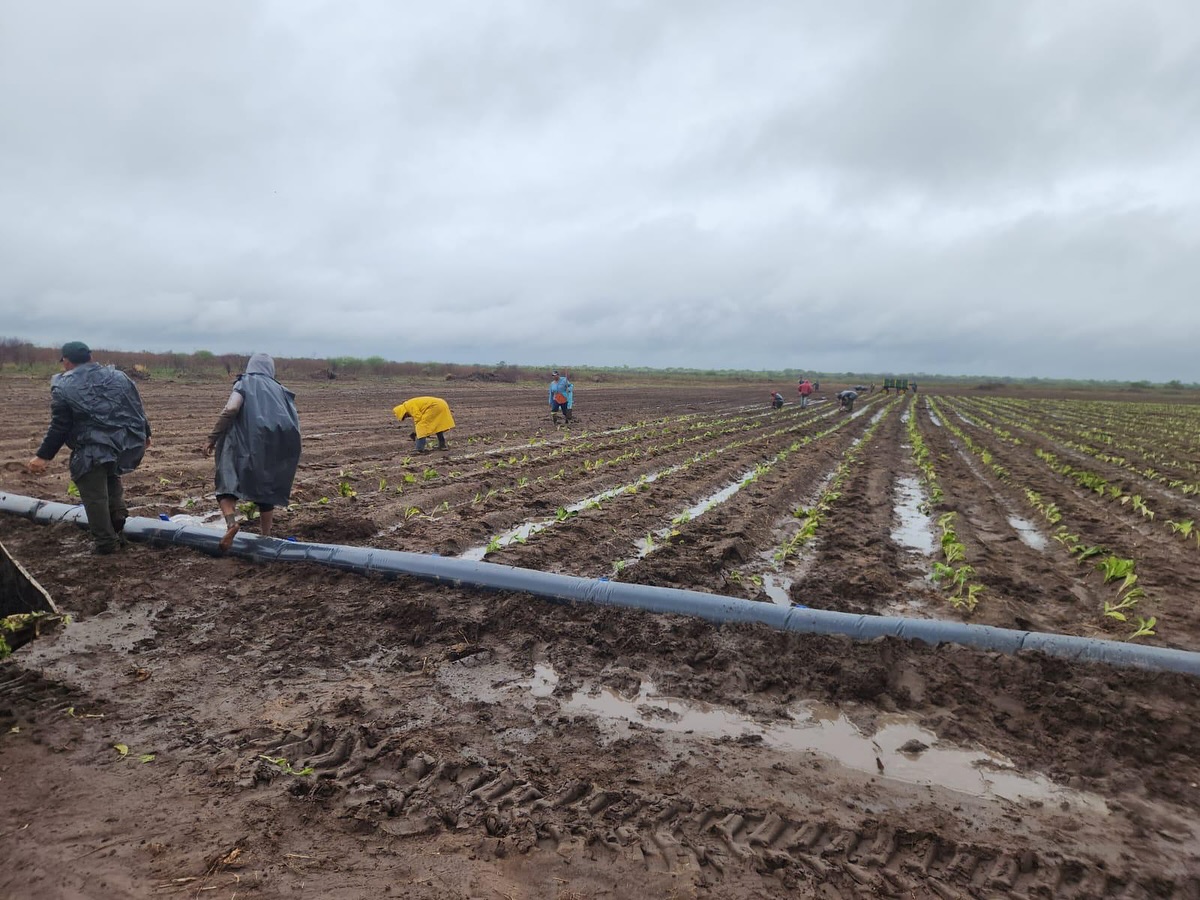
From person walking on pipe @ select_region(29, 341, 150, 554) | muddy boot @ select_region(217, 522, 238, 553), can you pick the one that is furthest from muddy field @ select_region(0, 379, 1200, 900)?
person walking on pipe @ select_region(29, 341, 150, 554)

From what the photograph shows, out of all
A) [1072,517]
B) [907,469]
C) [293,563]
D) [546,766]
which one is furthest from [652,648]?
[907,469]

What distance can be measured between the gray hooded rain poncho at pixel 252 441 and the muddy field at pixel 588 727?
2.27 feet

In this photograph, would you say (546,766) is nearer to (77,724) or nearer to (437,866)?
(437,866)

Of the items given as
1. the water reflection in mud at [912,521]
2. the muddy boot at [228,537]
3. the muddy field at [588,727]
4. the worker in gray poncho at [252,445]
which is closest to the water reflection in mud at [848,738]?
the muddy field at [588,727]

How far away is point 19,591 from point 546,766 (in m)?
3.08

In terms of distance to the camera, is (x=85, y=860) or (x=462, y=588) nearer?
(x=85, y=860)

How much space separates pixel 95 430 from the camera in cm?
580

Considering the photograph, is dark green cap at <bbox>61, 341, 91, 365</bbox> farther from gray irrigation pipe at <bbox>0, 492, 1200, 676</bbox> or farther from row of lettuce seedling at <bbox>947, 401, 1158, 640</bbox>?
row of lettuce seedling at <bbox>947, 401, 1158, 640</bbox>

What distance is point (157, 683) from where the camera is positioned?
3.95m

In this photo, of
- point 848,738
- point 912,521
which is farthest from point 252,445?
point 912,521

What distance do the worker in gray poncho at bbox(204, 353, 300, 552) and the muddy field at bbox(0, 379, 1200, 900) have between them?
620mm

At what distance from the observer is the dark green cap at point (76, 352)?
563 centimetres

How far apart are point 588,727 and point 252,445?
13.4 ft

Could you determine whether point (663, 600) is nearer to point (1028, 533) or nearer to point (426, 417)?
point (1028, 533)
